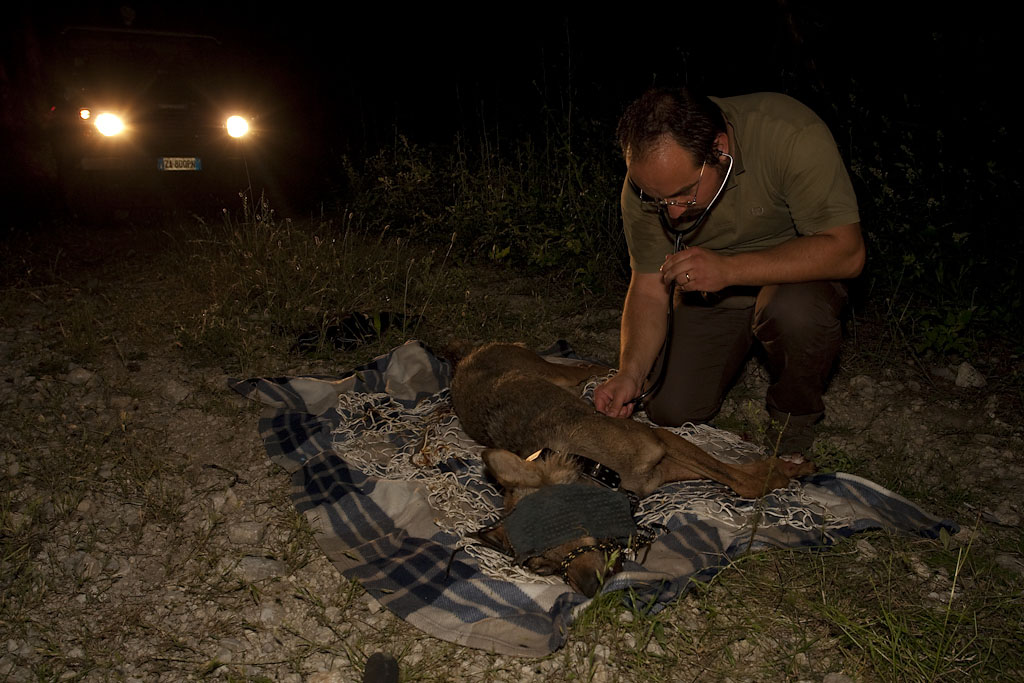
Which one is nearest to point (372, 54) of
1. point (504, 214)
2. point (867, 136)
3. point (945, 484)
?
point (504, 214)

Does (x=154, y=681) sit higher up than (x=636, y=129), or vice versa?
(x=636, y=129)

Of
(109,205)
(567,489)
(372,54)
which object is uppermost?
(372,54)

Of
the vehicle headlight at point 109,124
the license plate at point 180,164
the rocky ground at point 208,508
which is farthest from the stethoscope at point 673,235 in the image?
the vehicle headlight at point 109,124

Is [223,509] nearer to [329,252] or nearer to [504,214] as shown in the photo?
[329,252]

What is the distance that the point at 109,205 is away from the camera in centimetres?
→ 997

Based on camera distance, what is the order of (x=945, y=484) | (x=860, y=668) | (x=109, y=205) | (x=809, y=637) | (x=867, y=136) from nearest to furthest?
(x=860, y=668)
(x=809, y=637)
(x=945, y=484)
(x=867, y=136)
(x=109, y=205)

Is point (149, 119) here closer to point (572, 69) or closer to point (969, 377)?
point (572, 69)

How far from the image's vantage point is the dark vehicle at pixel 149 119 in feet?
30.0

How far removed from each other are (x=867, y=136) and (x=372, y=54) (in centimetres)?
1344

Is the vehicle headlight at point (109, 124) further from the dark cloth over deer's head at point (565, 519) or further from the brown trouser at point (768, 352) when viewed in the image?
the dark cloth over deer's head at point (565, 519)

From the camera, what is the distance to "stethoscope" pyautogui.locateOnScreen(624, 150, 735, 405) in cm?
335

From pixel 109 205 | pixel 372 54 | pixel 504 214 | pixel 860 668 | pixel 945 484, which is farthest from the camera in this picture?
pixel 372 54

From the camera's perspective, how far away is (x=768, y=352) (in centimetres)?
384

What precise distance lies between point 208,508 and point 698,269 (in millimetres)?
2648
